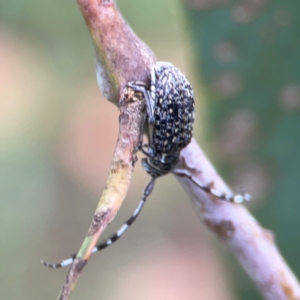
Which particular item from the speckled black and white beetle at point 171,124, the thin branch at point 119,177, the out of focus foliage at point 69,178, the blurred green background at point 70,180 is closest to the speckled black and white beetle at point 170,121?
the speckled black and white beetle at point 171,124

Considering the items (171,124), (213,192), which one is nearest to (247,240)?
(213,192)

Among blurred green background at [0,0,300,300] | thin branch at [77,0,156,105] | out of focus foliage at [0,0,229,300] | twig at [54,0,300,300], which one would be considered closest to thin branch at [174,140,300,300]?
twig at [54,0,300,300]

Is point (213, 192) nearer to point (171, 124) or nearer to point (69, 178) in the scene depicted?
point (171, 124)

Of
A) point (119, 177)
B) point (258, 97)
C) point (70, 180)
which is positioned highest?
point (70, 180)

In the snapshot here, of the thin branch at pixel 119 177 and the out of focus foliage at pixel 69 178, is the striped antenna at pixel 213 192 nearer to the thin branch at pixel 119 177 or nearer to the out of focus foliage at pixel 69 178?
the thin branch at pixel 119 177

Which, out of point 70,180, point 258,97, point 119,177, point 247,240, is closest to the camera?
point 119,177

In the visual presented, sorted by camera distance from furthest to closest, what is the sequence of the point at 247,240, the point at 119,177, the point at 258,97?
the point at 258,97 < the point at 247,240 < the point at 119,177

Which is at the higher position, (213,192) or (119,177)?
(213,192)

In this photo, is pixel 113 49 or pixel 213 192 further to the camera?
pixel 213 192
